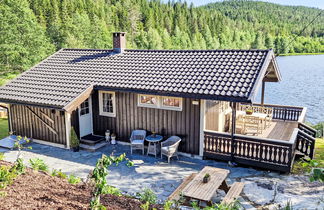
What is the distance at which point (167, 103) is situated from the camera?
33.9 ft

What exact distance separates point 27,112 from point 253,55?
897 centimetres

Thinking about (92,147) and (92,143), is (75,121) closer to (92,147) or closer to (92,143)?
(92,143)

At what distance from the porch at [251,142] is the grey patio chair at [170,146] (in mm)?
945

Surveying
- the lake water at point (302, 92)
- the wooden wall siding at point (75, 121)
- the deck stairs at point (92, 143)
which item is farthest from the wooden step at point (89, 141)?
the lake water at point (302, 92)

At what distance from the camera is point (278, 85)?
40.2m

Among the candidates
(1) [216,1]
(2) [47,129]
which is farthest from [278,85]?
(1) [216,1]

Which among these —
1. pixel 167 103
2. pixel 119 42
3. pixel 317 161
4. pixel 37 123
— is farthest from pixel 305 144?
pixel 37 123

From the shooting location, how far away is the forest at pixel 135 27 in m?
Answer: 26.2

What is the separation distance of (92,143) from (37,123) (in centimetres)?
255

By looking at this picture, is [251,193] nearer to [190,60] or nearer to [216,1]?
[190,60]

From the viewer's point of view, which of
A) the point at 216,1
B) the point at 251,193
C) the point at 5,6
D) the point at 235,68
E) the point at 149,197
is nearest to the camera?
the point at 149,197

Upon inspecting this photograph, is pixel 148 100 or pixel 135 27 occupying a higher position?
pixel 135 27

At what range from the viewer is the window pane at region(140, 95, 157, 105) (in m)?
10.6

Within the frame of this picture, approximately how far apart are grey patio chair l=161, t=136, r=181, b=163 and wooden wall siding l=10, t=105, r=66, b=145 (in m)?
3.95
